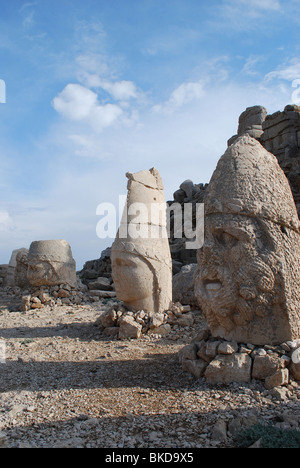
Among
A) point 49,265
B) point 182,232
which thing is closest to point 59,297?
point 49,265

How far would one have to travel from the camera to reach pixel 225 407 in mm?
3275

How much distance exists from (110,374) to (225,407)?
1576 millimetres

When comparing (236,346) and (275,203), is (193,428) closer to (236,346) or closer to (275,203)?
(236,346)

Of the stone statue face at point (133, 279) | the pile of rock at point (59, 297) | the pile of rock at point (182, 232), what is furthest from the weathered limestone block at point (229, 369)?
the pile of rock at point (182, 232)

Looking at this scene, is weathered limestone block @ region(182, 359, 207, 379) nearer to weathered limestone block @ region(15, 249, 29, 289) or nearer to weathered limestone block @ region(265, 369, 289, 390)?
weathered limestone block @ region(265, 369, 289, 390)

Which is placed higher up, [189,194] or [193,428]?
[189,194]

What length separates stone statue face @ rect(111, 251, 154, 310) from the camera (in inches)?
264

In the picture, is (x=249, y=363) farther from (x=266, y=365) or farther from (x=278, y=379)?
(x=278, y=379)

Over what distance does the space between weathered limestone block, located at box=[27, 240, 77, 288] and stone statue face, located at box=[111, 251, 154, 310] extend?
13.9 feet

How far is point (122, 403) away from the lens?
3506mm

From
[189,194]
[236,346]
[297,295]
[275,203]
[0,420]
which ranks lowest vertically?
[0,420]

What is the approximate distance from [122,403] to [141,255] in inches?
134

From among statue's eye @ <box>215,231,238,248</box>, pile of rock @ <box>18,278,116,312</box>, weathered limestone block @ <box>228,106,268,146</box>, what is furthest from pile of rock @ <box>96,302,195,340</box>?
weathered limestone block @ <box>228,106,268,146</box>
